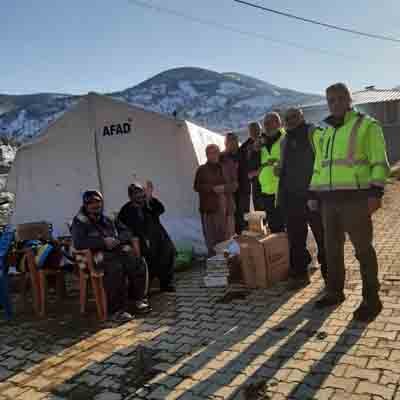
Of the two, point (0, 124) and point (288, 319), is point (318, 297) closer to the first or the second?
point (288, 319)

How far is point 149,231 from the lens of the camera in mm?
5039

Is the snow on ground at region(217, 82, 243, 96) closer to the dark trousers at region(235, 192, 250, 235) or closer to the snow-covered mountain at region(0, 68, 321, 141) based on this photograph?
the snow-covered mountain at region(0, 68, 321, 141)

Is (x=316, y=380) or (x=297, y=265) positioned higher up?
(x=297, y=265)

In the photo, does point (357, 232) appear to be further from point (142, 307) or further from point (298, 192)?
point (142, 307)

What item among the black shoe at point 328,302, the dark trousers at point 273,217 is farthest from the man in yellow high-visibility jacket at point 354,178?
the dark trousers at point 273,217

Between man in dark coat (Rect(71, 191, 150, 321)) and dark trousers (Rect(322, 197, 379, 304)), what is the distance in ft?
6.50

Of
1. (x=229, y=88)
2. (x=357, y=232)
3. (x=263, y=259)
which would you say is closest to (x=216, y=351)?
(x=357, y=232)

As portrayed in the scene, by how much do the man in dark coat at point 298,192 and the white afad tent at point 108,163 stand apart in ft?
7.67

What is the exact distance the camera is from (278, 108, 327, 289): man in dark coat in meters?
4.23

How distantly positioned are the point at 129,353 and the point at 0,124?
109189 millimetres

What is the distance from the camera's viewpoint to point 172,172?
6.66m

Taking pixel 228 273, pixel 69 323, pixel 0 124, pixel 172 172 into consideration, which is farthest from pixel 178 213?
pixel 0 124

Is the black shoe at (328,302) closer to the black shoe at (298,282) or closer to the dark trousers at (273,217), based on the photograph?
the black shoe at (298,282)

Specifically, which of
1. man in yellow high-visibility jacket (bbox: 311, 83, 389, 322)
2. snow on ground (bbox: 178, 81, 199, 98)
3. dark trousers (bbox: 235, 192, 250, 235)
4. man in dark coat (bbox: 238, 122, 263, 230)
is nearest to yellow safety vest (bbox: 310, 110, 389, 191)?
man in yellow high-visibility jacket (bbox: 311, 83, 389, 322)
